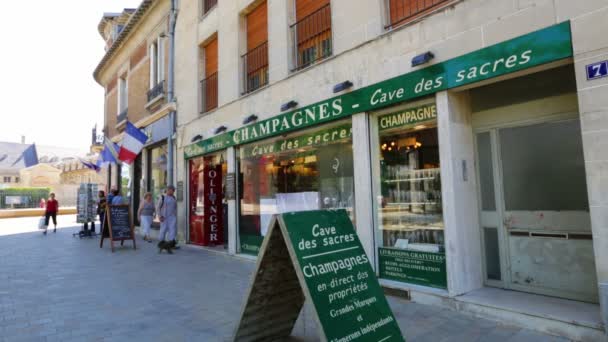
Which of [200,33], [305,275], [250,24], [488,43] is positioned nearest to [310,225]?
[305,275]

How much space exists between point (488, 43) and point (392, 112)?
5.28ft

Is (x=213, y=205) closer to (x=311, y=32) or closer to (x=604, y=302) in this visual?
(x=311, y=32)

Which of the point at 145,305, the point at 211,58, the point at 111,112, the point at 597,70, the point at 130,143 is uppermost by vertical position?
the point at 111,112

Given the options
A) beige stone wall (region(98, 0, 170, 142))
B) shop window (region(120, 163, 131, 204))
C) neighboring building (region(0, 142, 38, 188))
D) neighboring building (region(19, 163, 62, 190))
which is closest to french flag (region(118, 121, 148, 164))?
beige stone wall (region(98, 0, 170, 142))

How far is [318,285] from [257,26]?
7.46 m

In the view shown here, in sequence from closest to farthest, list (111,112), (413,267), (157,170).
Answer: (413,267) < (157,170) < (111,112)

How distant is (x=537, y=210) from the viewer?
16.2ft

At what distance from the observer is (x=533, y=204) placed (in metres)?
4.97

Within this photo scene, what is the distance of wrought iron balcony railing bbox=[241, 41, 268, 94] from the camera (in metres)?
8.76

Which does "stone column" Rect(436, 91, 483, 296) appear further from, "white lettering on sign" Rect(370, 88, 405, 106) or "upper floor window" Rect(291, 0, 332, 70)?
"upper floor window" Rect(291, 0, 332, 70)

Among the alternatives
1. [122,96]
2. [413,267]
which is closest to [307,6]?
[413,267]

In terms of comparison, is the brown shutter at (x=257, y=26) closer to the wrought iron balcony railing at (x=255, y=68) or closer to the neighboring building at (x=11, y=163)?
the wrought iron balcony railing at (x=255, y=68)

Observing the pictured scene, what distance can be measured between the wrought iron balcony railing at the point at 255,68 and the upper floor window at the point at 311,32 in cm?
119

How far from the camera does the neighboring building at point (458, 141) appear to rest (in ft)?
13.1
